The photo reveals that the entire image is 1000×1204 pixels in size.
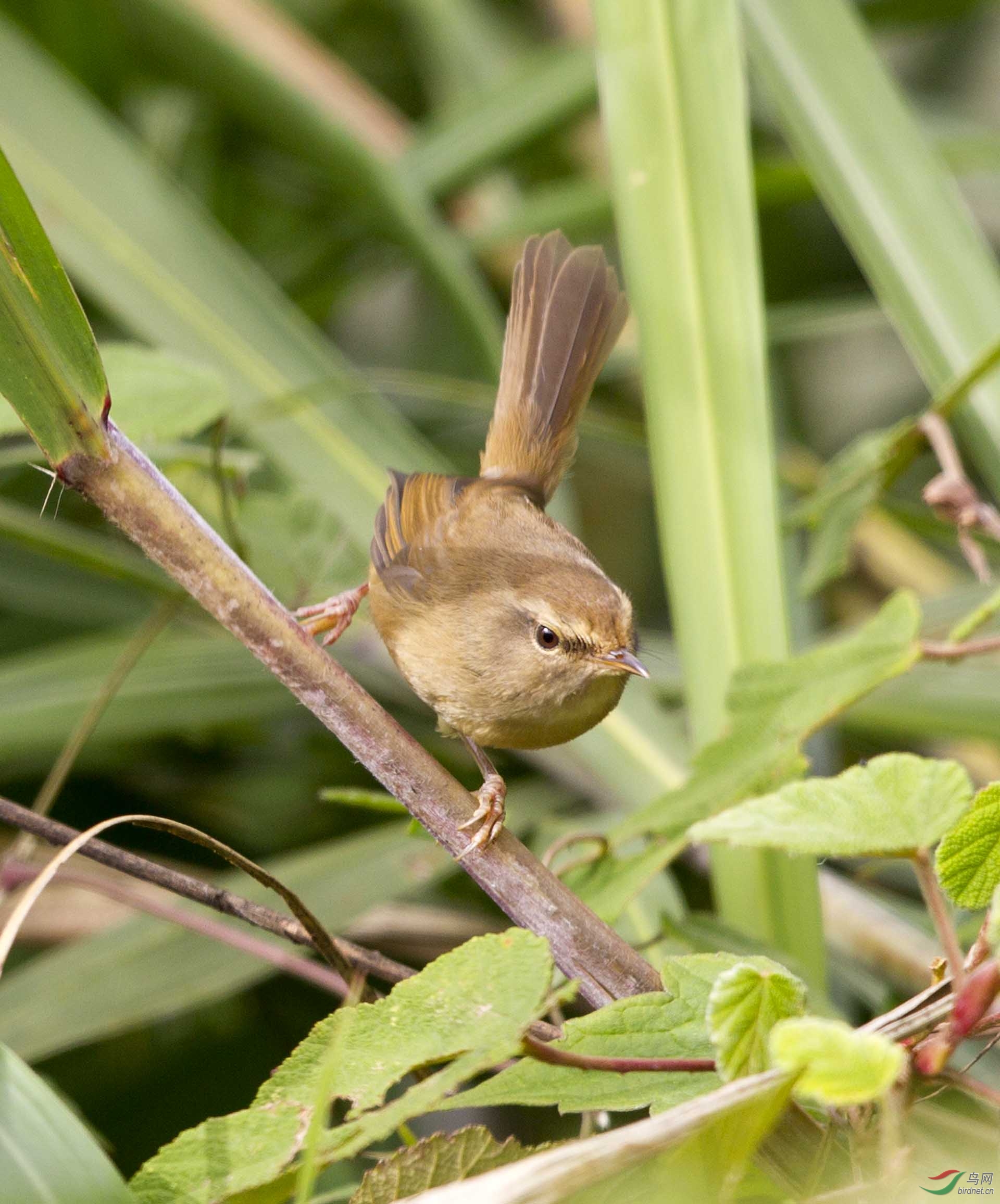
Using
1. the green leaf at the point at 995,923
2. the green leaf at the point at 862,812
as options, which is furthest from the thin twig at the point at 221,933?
the green leaf at the point at 995,923

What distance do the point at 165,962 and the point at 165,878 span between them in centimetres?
106

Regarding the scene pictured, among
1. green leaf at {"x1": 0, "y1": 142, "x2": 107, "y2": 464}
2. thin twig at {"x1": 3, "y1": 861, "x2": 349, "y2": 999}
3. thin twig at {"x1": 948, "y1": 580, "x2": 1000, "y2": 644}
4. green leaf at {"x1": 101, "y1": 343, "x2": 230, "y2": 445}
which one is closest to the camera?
green leaf at {"x1": 0, "y1": 142, "x2": 107, "y2": 464}

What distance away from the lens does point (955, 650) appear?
3.93ft

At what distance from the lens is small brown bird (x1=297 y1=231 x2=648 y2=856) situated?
1.51 meters

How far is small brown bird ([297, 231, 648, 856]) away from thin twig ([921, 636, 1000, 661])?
13.6 inches

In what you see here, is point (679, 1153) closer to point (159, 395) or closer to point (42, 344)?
point (42, 344)

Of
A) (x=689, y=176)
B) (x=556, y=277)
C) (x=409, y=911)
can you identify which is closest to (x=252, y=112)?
(x=556, y=277)

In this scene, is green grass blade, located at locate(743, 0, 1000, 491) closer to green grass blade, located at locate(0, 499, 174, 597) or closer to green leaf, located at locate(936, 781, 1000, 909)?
green leaf, located at locate(936, 781, 1000, 909)

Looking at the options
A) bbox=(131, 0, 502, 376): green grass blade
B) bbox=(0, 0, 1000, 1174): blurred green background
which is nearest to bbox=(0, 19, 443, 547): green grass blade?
bbox=(0, 0, 1000, 1174): blurred green background

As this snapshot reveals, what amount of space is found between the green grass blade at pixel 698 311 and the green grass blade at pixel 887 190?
30 cm

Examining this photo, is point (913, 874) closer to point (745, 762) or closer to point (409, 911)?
point (409, 911)

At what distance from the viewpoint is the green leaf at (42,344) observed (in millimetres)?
802

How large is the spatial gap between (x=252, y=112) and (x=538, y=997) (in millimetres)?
2716

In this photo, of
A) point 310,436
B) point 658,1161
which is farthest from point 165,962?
point 658,1161
